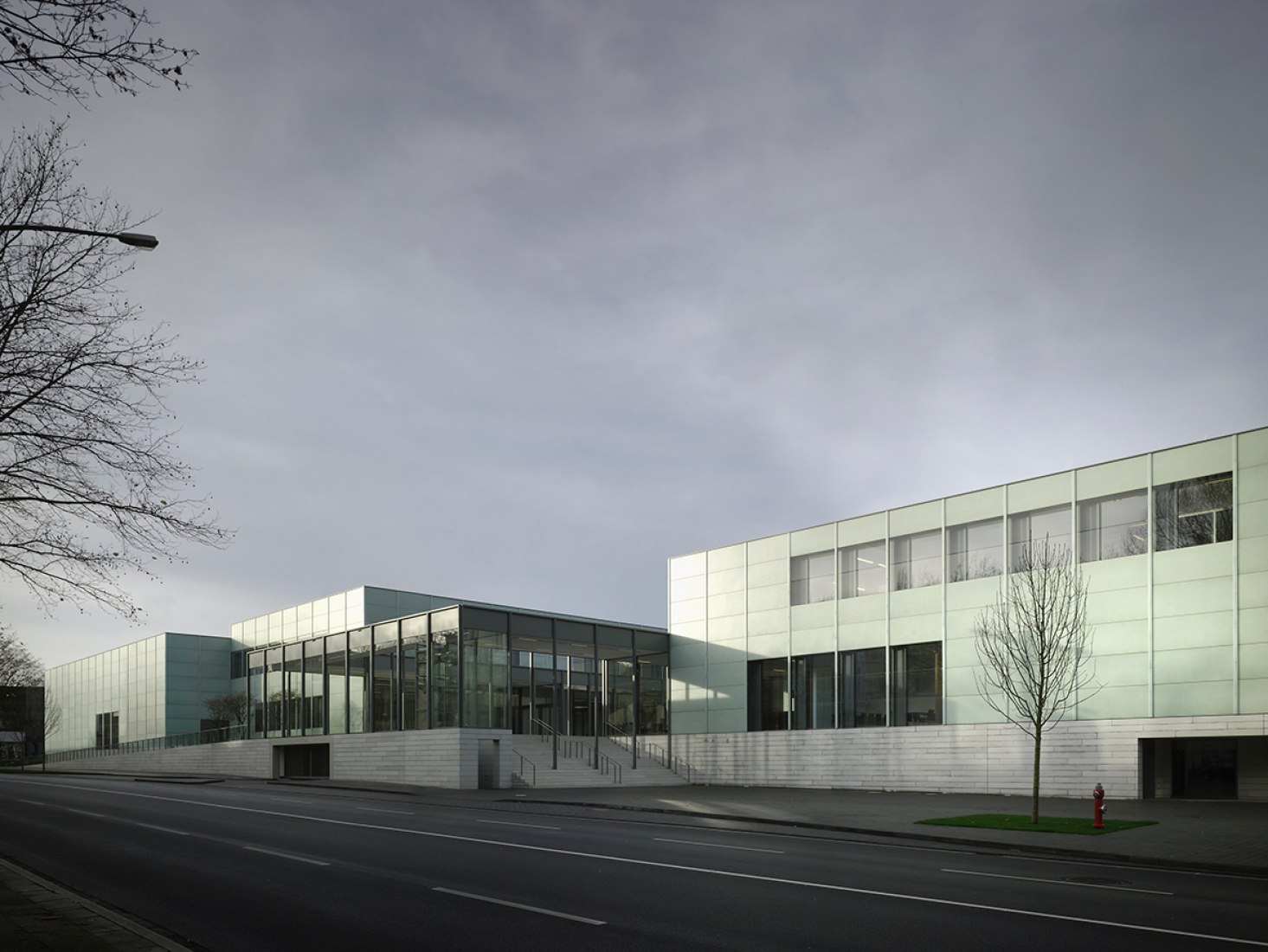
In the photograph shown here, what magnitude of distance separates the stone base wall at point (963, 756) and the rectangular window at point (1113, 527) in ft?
16.5

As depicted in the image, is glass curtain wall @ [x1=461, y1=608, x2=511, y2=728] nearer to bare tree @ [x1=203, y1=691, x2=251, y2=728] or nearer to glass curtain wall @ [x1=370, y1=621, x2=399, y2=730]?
glass curtain wall @ [x1=370, y1=621, x2=399, y2=730]

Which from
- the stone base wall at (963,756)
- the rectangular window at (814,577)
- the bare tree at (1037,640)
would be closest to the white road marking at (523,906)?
the bare tree at (1037,640)

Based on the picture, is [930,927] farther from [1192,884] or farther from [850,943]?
[1192,884]

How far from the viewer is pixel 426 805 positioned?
97.7 ft

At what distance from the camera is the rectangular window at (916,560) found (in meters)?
37.3

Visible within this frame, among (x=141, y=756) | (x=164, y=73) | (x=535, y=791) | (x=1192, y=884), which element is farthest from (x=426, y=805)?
(x=141, y=756)

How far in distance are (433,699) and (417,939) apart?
1274 inches

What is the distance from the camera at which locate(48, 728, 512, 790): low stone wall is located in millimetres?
39281

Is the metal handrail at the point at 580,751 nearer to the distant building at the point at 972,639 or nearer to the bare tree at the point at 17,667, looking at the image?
the distant building at the point at 972,639

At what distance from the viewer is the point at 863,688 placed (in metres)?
39.1

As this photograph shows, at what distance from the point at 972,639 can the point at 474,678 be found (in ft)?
60.5

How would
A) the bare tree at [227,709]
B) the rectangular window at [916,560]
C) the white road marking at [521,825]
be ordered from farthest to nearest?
1. the bare tree at [227,709]
2. the rectangular window at [916,560]
3. the white road marking at [521,825]

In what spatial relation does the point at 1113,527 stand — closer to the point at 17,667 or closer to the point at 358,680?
the point at 358,680

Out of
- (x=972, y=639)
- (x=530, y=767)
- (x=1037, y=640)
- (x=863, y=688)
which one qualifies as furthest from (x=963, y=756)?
(x=530, y=767)
